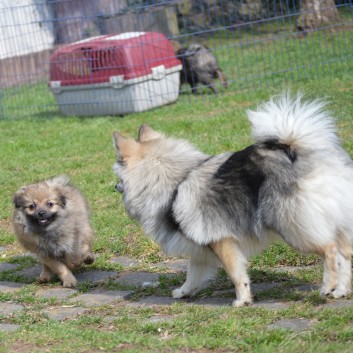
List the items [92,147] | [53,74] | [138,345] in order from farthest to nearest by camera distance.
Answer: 1. [53,74]
2. [92,147]
3. [138,345]

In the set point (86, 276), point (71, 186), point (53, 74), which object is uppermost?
point (53, 74)

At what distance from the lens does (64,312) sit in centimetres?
A: 488

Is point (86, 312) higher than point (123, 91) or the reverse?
the reverse

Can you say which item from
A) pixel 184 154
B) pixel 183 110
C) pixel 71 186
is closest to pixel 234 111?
pixel 183 110

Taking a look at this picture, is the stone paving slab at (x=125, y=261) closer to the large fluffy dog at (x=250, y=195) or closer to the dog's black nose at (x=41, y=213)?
the dog's black nose at (x=41, y=213)

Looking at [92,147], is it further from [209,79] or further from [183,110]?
[209,79]

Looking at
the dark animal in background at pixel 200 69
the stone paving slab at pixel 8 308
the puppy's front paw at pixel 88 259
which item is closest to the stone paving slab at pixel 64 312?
the stone paving slab at pixel 8 308

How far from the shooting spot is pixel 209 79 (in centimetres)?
1218

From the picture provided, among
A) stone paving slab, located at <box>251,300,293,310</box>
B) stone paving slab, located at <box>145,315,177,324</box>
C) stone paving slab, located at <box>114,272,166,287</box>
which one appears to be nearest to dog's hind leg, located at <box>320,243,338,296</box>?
stone paving slab, located at <box>251,300,293,310</box>

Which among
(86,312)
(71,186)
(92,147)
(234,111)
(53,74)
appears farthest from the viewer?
(53,74)

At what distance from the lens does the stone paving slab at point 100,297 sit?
505cm

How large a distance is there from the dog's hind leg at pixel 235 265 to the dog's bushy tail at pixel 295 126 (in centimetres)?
69

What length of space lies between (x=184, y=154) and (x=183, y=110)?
619cm

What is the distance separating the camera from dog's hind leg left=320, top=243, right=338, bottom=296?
14.0 ft
